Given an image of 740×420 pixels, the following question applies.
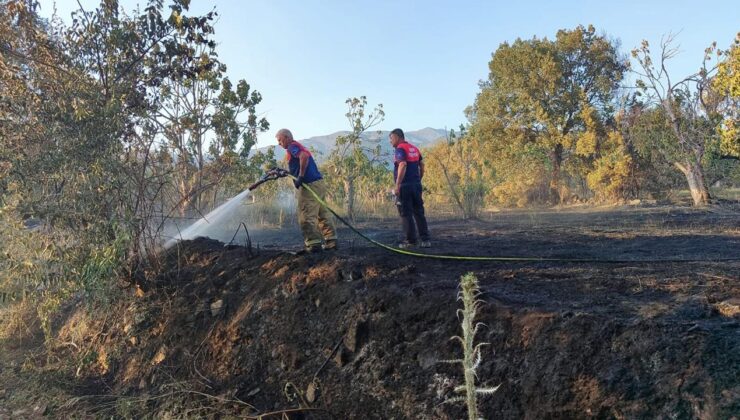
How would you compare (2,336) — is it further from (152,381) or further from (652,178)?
(652,178)

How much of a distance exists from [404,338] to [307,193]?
3.03 metres

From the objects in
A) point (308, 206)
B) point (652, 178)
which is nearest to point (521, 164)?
point (652, 178)

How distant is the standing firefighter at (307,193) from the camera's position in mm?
5863

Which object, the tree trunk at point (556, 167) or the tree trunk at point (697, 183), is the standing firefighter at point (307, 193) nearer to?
the tree trunk at point (697, 183)

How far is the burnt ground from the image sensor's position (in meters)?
2.39

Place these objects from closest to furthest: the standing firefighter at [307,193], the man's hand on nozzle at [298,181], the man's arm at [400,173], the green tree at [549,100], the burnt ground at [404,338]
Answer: the burnt ground at [404,338] < the man's hand on nozzle at [298,181] < the standing firefighter at [307,193] < the man's arm at [400,173] < the green tree at [549,100]

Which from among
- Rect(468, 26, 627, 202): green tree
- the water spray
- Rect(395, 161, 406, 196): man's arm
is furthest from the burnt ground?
Rect(468, 26, 627, 202): green tree

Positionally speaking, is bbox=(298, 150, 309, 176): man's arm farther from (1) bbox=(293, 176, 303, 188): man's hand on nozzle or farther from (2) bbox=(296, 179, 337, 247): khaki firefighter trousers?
(2) bbox=(296, 179, 337, 247): khaki firefighter trousers

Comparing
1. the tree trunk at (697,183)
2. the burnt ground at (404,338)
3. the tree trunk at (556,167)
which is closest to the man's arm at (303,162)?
the burnt ground at (404,338)

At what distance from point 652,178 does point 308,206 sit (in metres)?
15.9

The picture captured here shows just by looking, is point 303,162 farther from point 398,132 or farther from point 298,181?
point 398,132

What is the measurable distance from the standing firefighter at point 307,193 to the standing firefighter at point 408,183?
1021 mm

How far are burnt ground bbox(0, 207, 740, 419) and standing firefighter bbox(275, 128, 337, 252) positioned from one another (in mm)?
511

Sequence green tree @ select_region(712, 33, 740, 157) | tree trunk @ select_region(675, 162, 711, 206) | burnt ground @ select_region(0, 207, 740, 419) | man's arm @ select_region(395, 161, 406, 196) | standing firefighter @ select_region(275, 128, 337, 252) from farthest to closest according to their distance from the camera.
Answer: tree trunk @ select_region(675, 162, 711, 206) → green tree @ select_region(712, 33, 740, 157) → man's arm @ select_region(395, 161, 406, 196) → standing firefighter @ select_region(275, 128, 337, 252) → burnt ground @ select_region(0, 207, 740, 419)
